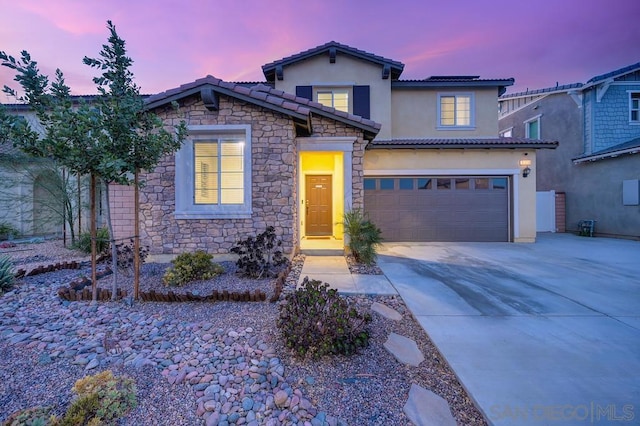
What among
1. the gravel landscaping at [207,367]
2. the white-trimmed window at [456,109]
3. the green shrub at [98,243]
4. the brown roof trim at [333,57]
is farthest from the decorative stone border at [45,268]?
the white-trimmed window at [456,109]

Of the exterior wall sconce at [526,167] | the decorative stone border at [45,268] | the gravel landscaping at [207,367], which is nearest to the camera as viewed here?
the gravel landscaping at [207,367]

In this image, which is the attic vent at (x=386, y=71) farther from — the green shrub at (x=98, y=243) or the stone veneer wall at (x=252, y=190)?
the green shrub at (x=98, y=243)

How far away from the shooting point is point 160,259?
6449 mm

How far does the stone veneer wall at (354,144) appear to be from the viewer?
7.59m

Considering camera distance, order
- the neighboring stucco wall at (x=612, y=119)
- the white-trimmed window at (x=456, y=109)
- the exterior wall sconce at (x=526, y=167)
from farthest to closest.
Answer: the neighboring stucco wall at (x=612, y=119) < the white-trimmed window at (x=456, y=109) < the exterior wall sconce at (x=526, y=167)

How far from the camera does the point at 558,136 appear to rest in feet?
44.9

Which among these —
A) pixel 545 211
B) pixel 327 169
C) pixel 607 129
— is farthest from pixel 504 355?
pixel 607 129

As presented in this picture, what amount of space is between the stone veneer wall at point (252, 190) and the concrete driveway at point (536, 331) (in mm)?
3059

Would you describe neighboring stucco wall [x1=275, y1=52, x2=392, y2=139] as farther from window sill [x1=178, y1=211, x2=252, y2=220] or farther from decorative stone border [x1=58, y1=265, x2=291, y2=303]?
decorative stone border [x1=58, y1=265, x2=291, y2=303]

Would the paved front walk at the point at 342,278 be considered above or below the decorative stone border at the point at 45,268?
below

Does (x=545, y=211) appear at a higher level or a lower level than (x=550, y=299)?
higher

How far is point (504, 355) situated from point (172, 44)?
505 inches

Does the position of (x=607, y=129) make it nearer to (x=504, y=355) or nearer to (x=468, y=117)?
(x=468, y=117)

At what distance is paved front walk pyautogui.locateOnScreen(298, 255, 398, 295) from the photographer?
4617 millimetres
